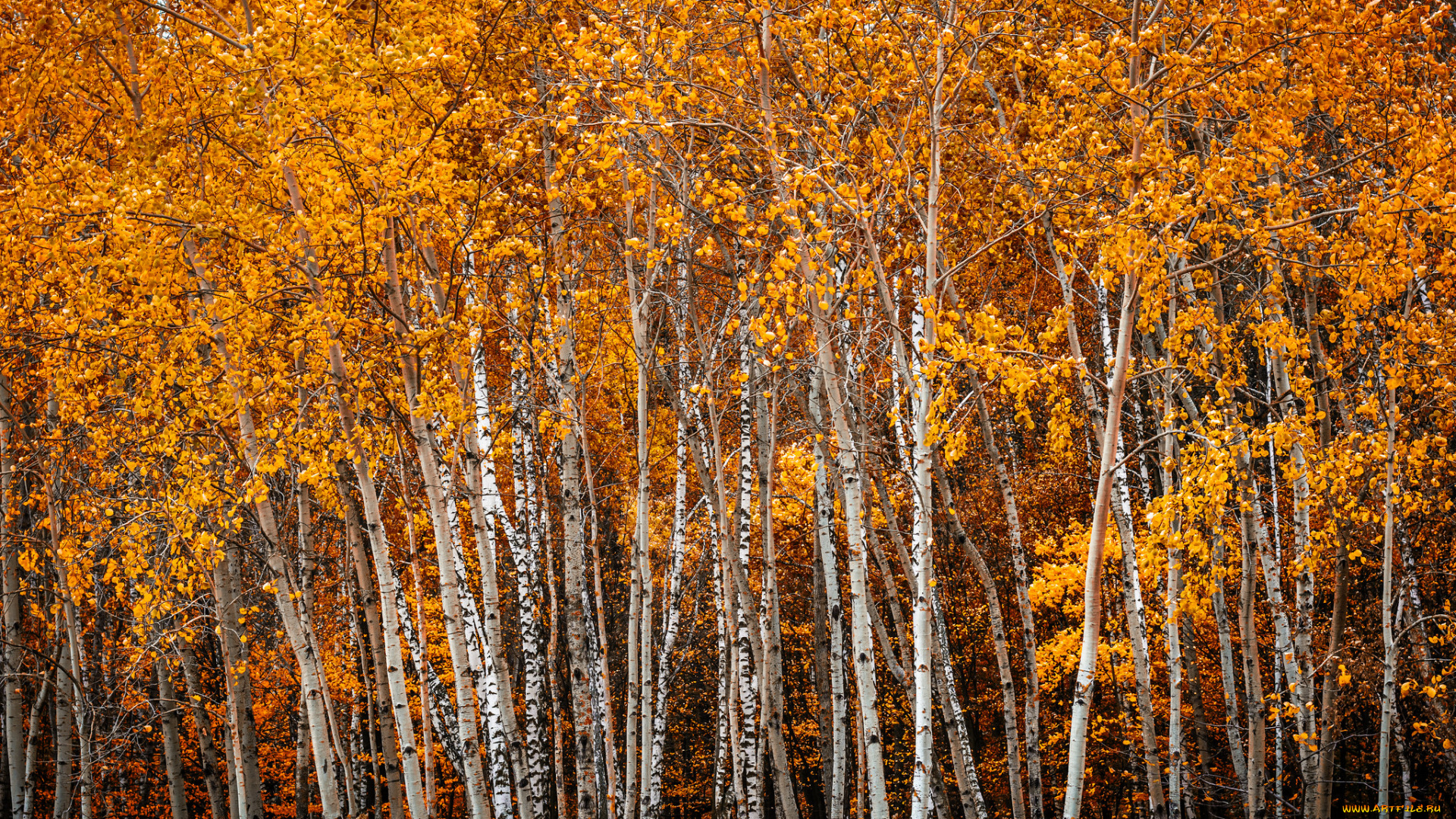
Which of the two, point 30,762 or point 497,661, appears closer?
point 497,661

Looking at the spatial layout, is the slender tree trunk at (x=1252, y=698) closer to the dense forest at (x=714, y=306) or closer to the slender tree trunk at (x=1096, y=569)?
the dense forest at (x=714, y=306)

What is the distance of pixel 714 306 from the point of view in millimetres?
12227

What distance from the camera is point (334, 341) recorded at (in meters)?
6.68

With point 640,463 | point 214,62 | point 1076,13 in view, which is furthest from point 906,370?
point 214,62

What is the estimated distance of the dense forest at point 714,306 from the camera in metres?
5.88

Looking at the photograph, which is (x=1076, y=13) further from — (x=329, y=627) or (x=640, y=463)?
(x=329, y=627)

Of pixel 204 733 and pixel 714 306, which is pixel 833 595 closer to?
pixel 714 306

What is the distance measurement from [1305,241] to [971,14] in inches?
96.1

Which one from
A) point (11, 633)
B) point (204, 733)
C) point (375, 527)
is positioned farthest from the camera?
point (204, 733)

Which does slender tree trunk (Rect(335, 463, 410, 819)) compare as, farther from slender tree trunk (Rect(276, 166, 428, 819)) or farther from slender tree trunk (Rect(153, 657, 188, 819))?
slender tree trunk (Rect(153, 657, 188, 819))

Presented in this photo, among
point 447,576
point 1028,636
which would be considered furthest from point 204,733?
point 1028,636

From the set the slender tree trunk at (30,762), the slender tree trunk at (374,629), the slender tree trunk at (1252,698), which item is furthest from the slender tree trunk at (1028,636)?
the slender tree trunk at (30,762)

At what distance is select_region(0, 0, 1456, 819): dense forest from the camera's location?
5879 millimetres

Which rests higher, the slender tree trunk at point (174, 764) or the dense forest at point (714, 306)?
the dense forest at point (714, 306)
